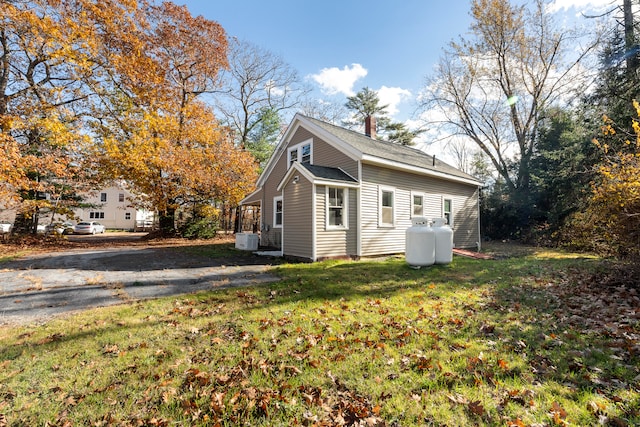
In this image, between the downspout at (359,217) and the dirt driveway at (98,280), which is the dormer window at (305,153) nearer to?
the downspout at (359,217)

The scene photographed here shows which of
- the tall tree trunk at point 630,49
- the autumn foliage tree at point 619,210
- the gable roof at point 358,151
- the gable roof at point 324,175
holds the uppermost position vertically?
the tall tree trunk at point 630,49

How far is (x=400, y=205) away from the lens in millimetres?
12289

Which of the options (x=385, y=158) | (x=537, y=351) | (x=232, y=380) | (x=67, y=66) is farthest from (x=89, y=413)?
(x=67, y=66)

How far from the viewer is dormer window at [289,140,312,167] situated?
13.2m

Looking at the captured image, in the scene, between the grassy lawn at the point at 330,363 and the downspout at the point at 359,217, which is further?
the downspout at the point at 359,217

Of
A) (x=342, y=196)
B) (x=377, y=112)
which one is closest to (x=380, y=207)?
(x=342, y=196)

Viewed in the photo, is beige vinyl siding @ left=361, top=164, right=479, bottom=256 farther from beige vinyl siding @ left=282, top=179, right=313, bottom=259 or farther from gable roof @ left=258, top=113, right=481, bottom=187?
beige vinyl siding @ left=282, top=179, right=313, bottom=259

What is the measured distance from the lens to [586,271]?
304 inches

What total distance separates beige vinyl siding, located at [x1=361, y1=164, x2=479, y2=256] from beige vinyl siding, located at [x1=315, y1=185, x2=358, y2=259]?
365mm

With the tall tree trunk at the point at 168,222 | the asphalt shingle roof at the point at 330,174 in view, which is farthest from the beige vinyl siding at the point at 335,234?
the tall tree trunk at the point at 168,222

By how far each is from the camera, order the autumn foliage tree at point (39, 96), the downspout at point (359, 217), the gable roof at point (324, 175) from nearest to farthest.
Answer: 1. the gable roof at point (324, 175)
2. the downspout at point (359, 217)
3. the autumn foliage tree at point (39, 96)

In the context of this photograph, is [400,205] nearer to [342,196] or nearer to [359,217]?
[359,217]

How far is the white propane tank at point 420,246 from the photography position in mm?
8430

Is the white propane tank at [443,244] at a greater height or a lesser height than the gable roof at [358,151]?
lesser
